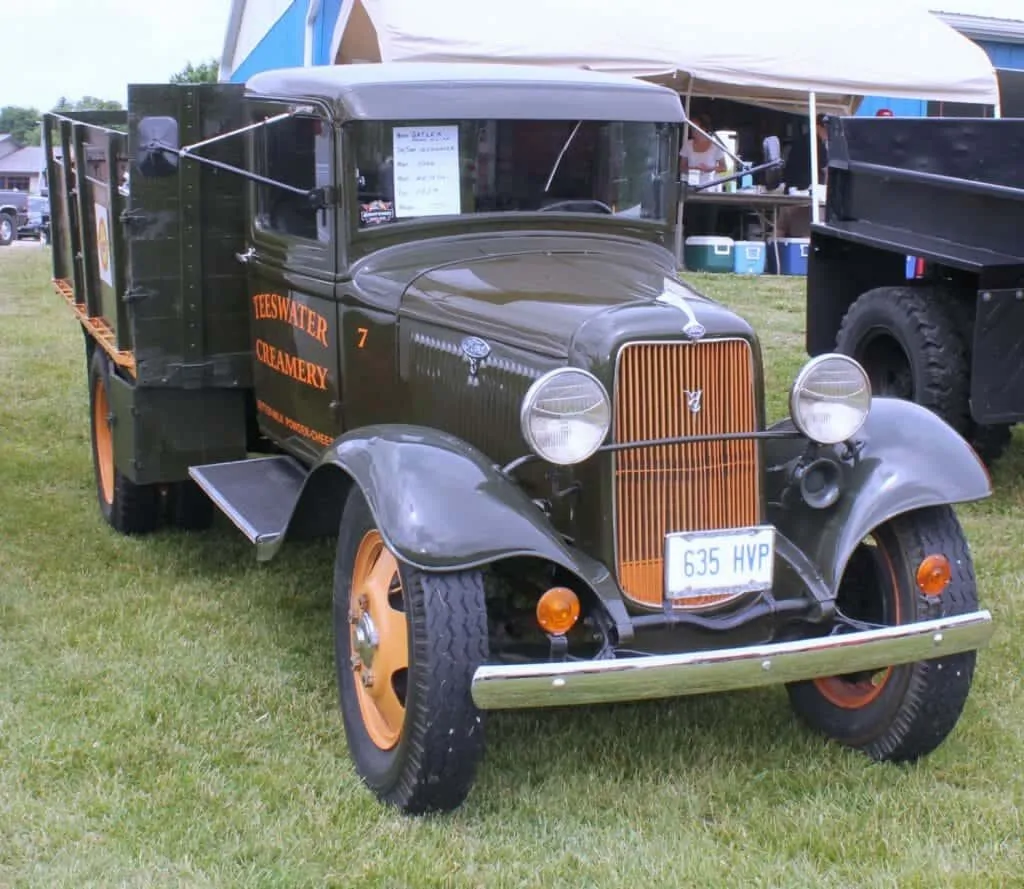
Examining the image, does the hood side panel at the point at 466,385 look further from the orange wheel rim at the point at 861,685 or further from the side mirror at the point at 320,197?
the orange wheel rim at the point at 861,685

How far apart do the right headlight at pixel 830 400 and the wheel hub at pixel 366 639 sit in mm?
1240

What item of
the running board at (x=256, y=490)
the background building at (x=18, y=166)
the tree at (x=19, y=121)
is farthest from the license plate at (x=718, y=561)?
the tree at (x=19, y=121)

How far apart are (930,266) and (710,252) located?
7286 millimetres

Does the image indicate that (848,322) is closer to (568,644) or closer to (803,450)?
(803,450)

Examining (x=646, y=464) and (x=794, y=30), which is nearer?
(x=646, y=464)

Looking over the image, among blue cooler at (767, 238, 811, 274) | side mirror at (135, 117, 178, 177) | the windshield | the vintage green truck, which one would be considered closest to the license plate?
the vintage green truck

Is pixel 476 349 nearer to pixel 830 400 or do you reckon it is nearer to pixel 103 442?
pixel 830 400

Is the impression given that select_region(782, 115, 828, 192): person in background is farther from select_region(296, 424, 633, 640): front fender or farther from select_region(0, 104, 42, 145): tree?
select_region(0, 104, 42, 145): tree

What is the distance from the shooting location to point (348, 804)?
333 cm

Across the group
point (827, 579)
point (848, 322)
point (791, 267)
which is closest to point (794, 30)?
point (791, 267)

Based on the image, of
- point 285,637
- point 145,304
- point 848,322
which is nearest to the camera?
point 285,637

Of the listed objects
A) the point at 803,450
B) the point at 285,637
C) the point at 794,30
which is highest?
the point at 794,30

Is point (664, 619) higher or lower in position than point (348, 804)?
higher

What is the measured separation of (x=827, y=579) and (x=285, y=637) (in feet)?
6.46
